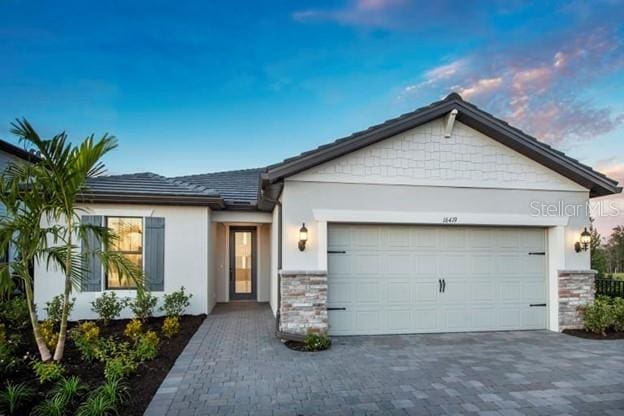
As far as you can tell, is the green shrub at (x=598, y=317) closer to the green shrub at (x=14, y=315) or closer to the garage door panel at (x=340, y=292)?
the garage door panel at (x=340, y=292)

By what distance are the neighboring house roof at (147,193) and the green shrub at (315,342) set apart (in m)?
4.26

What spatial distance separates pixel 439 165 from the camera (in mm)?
7332

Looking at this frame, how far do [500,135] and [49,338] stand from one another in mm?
9089

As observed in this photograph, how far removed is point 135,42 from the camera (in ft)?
30.7

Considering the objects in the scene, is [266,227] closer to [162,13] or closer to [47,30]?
[162,13]

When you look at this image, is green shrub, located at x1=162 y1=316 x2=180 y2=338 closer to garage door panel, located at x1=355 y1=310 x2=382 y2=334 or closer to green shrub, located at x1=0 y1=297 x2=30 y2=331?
green shrub, located at x1=0 y1=297 x2=30 y2=331

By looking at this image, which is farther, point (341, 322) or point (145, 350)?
point (341, 322)

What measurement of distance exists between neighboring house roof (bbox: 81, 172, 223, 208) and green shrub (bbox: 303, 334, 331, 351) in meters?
4.26

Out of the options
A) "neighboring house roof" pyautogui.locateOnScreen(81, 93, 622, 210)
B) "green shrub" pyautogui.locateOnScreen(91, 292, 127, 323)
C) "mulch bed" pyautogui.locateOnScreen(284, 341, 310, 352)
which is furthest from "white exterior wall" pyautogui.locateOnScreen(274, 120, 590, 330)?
"green shrub" pyautogui.locateOnScreen(91, 292, 127, 323)

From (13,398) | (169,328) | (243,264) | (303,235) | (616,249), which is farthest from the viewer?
(616,249)

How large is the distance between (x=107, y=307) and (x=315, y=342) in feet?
16.7

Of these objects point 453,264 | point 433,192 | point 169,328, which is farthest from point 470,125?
point 169,328

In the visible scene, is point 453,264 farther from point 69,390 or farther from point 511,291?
point 69,390

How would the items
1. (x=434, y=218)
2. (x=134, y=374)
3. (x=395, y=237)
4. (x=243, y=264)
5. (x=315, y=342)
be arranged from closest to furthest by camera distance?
(x=134, y=374) → (x=315, y=342) → (x=434, y=218) → (x=395, y=237) → (x=243, y=264)
